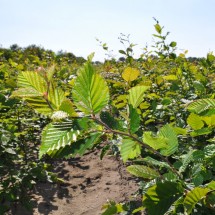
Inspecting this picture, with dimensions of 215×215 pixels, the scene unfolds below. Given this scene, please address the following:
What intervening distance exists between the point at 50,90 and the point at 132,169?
0.36m

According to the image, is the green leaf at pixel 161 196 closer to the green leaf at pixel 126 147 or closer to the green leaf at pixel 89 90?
the green leaf at pixel 126 147

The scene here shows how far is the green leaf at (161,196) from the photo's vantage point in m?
0.81

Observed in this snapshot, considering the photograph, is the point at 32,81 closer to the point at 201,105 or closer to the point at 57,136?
the point at 57,136

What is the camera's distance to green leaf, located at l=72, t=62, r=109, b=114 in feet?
2.30

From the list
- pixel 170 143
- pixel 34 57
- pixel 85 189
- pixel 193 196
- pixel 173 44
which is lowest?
pixel 85 189

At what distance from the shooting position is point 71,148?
77 cm

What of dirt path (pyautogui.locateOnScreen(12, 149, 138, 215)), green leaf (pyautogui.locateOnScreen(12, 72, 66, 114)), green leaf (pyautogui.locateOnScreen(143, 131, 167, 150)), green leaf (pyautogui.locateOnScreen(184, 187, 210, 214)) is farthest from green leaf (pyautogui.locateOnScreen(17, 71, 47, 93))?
dirt path (pyautogui.locateOnScreen(12, 149, 138, 215))

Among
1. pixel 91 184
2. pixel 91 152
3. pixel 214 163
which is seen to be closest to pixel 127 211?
pixel 214 163

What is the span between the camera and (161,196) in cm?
82

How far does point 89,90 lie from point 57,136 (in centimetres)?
14

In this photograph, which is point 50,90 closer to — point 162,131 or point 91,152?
point 162,131

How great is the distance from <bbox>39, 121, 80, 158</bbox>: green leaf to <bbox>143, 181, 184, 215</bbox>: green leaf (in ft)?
0.94

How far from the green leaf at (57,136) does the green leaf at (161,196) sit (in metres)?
0.29

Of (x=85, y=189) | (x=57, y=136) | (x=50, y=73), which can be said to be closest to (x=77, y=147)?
(x=57, y=136)
